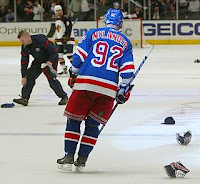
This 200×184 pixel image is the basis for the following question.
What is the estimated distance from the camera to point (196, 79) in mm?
14031

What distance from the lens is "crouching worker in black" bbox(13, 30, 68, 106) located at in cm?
1030

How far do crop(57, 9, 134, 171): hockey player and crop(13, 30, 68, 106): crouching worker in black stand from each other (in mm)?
4062

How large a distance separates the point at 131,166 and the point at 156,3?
1909 cm

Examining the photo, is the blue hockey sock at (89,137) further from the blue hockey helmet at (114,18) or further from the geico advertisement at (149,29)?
the geico advertisement at (149,29)

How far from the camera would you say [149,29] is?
24.2 meters

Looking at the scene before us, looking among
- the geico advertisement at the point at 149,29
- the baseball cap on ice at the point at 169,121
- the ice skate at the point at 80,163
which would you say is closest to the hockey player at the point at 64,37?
the baseball cap on ice at the point at 169,121

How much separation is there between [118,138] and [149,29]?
16664 millimetres

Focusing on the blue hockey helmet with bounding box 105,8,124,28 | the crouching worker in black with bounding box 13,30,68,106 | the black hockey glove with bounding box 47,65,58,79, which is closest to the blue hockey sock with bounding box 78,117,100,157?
the blue hockey helmet with bounding box 105,8,124,28

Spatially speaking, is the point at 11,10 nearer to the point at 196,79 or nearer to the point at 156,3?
the point at 156,3

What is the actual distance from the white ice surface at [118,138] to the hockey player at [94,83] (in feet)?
0.78

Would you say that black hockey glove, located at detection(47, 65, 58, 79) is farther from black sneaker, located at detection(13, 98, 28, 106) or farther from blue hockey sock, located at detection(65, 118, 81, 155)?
blue hockey sock, located at detection(65, 118, 81, 155)

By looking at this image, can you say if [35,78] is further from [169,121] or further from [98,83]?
[98,83]

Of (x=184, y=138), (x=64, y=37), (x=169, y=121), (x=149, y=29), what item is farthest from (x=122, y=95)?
(x=149, y=29)

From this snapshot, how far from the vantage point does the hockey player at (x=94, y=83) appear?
6.05 metres
